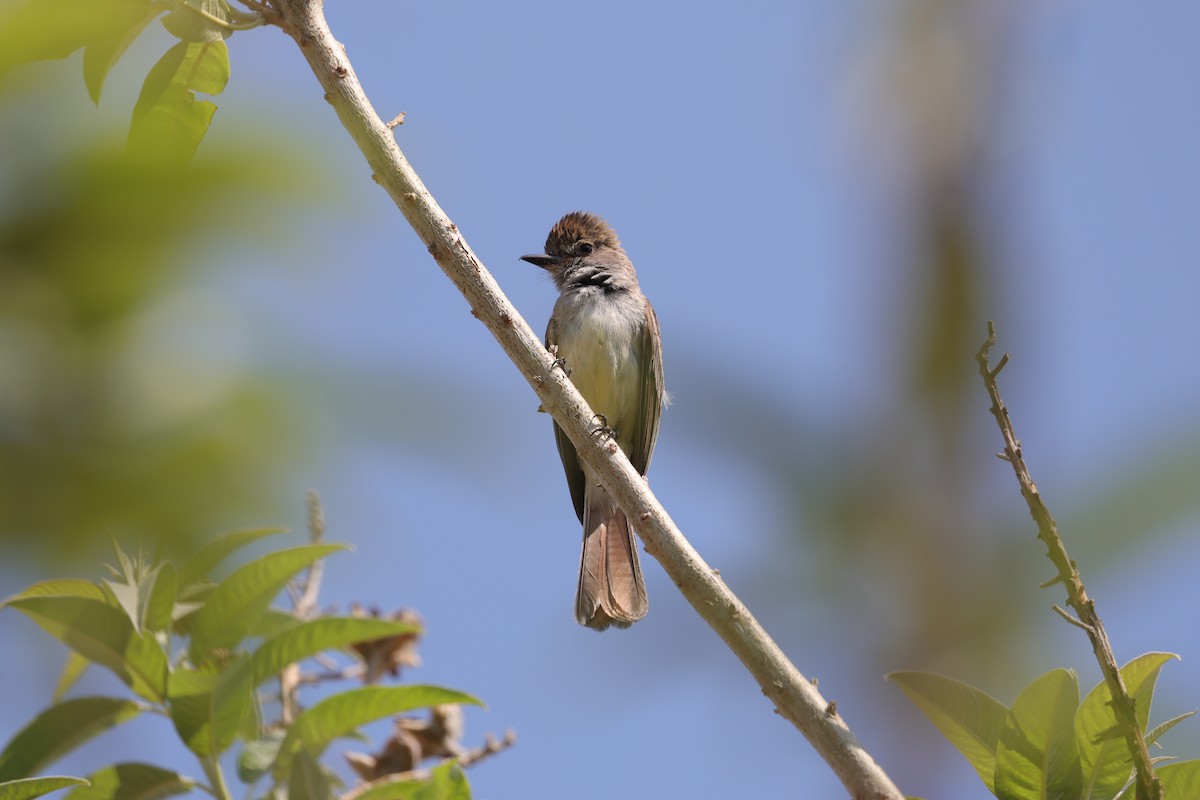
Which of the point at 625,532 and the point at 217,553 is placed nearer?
the point at 217,553

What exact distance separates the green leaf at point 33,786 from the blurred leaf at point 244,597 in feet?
1.37

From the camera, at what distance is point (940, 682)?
174 cm

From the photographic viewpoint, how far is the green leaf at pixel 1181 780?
78.8 inches

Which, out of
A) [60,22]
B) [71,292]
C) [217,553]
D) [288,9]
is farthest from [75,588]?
[288,9]

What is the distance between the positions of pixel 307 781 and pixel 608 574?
9.65 ft

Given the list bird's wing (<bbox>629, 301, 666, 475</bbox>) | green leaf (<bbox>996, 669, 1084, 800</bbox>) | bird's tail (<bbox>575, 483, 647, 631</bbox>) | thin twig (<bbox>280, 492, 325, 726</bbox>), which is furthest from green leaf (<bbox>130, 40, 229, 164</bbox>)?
bird's wing (<bbox>629, 301, 666, 475</bbox>)

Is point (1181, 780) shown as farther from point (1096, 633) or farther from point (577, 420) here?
point (577, 420)

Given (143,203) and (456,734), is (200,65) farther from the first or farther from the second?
(456,734)

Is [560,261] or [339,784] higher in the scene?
[560,261]

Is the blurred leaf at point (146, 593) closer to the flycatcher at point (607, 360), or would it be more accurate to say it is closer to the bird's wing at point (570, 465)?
the flycatcher at point (607, 360)

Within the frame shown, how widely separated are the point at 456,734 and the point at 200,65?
1603 millimetres

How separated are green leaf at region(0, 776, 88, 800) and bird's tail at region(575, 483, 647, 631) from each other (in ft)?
8.78

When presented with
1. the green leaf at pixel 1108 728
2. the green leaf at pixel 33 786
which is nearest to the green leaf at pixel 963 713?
the green leaf at pixel 1108 728

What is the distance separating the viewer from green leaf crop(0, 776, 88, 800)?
6.66ft
